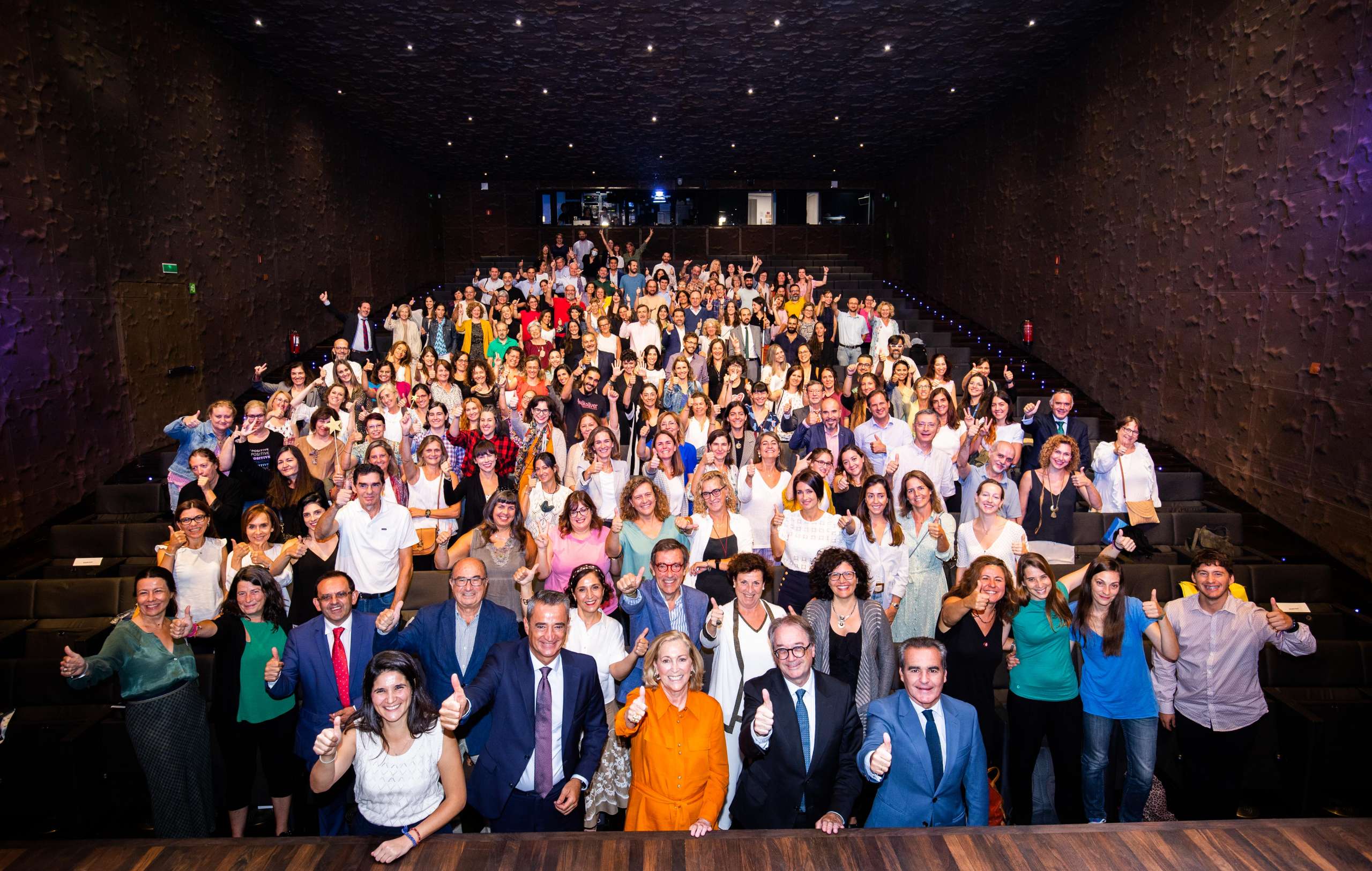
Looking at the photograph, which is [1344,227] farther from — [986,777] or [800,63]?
[800,63]

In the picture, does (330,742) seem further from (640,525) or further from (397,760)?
(640,525)

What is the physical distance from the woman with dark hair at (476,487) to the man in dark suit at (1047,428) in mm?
3976

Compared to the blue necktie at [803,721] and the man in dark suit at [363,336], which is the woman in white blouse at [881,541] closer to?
the blue necktie at [803,721]

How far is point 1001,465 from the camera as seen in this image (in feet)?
14.9

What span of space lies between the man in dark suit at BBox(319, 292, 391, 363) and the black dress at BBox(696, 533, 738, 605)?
5515 millimetres

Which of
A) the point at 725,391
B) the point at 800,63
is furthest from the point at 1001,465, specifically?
Answer: the point at 800,63

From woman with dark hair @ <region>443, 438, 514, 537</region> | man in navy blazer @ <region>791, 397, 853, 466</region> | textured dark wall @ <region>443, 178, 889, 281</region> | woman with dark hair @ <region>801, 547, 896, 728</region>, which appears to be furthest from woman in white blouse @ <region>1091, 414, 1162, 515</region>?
textured dark wall @ <region>443, 178, 889, 281</region>

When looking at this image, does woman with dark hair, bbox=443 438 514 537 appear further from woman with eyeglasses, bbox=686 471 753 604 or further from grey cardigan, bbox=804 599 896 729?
grey cardigan, bbox=804 599 896 729

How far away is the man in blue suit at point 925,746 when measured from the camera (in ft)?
9.33

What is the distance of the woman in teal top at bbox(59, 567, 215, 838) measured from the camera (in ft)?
11.1

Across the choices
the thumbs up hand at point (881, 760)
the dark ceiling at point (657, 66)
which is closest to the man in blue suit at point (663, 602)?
the thumbs up hand at point (881, 760)

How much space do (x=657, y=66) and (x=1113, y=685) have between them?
8.91m

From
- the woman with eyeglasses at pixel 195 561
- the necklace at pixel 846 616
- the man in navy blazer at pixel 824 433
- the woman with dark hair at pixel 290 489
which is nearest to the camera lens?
the necklace at pixel 846 616

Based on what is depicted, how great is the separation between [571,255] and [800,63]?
19.5 ft
